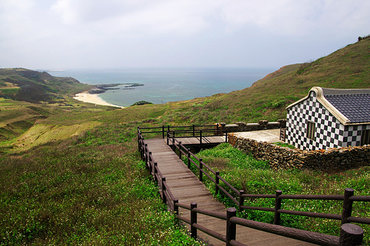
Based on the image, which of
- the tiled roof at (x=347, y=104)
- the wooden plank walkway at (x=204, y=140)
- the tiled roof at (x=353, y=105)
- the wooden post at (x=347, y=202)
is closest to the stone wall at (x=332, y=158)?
the tiled roof at (x=347, y=104)

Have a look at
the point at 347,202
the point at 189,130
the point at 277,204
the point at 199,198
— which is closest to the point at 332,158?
the point at 277,204

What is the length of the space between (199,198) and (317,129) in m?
9.66

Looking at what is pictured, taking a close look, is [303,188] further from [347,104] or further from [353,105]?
[353,105]

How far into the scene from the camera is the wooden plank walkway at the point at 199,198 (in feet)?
19.5

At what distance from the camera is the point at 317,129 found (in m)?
14.8

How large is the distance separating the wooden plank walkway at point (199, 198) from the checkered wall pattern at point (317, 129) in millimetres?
8288

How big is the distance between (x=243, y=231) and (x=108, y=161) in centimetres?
1048

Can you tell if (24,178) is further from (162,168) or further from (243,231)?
(243,231)

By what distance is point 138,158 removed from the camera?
16.0m

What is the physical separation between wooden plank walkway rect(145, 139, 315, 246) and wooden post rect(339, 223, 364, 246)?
370 cm

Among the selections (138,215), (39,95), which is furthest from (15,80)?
(138,215)

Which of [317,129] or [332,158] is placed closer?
[332,158]

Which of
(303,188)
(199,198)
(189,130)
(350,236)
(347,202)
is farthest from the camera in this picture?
(189,130)

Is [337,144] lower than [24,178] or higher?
higher
